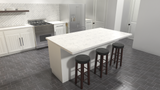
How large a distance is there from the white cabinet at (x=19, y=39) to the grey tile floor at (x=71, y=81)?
395mm

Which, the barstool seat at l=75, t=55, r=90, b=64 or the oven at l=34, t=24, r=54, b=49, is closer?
the barstool seat at l=75, t=55, r=90, b=64

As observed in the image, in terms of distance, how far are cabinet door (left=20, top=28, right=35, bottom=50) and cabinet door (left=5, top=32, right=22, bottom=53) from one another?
0.15 m

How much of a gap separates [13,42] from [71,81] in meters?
2.98

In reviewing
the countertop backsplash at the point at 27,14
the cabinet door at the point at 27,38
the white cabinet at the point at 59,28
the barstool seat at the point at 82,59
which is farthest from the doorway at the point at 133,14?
the cabinet door at the point at 27,38

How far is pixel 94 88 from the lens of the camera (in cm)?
269

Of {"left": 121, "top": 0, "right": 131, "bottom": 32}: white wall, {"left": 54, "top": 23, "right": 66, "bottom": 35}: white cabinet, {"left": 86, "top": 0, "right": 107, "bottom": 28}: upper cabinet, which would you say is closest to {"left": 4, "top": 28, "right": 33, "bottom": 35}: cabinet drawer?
{"left": 54, "top": 23, "right": 66, "bottom": 35}: white cabinet

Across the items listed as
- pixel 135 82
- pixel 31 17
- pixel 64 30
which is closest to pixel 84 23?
pixel 64 30

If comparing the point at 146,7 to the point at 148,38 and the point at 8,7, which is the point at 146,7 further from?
the point at 8,7

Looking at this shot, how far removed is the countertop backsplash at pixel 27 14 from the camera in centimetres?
458

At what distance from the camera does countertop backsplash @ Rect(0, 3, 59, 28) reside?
15.0ft

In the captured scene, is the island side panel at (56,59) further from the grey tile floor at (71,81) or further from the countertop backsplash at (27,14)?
the countertop backsplash at (27,14)

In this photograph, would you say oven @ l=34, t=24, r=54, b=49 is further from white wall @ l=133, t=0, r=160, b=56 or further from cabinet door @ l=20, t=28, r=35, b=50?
white wall @ l=133, t=0, r=160, b=56

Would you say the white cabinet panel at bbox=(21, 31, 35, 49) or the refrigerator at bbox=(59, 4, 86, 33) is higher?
the refrigerator at bbox=(59, 4, 86, 33)

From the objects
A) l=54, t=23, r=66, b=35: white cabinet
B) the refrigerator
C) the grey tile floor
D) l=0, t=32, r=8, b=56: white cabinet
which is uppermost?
the refrigerator
